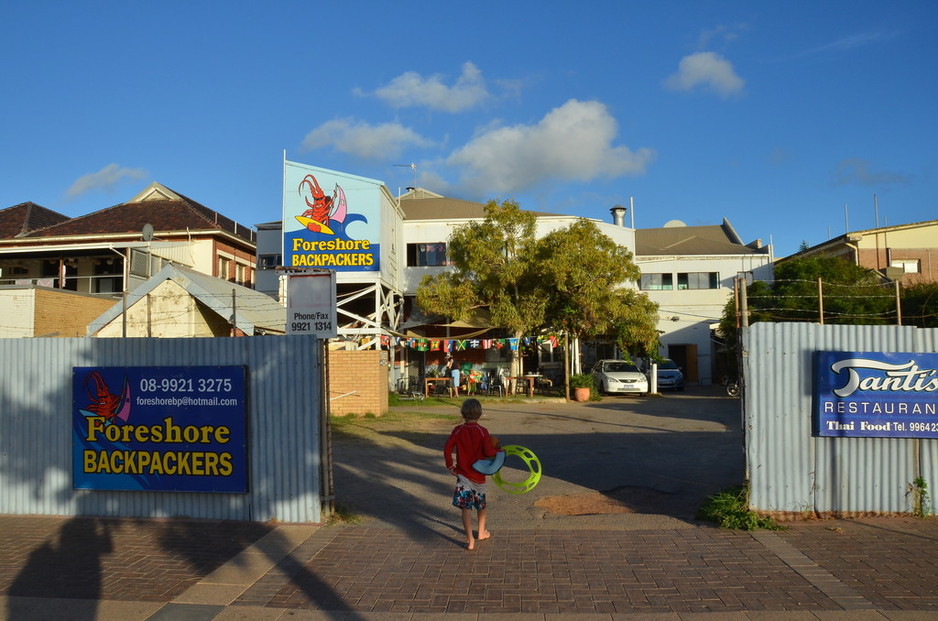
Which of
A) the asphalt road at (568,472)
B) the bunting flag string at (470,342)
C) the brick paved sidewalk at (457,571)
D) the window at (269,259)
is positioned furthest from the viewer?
the window at (269,259)

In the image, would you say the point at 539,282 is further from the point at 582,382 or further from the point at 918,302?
the point at 918,302

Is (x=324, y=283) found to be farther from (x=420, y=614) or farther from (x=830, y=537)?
(x=830, y=537)

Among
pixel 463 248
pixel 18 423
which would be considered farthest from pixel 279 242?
pixel 18 423

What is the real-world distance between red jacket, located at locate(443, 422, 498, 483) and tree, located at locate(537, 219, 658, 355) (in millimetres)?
16586

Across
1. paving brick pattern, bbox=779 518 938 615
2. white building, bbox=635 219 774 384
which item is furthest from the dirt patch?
white building, bbox=635 219 774 384

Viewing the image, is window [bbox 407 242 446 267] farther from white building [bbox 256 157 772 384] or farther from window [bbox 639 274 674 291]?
window [bbox 639 274 674 291]

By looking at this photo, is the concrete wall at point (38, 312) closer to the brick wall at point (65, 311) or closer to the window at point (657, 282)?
the brick wall at point (65, 311)

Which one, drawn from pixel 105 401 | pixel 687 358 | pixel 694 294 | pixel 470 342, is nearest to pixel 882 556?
pixel 105 401

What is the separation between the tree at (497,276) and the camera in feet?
78.8

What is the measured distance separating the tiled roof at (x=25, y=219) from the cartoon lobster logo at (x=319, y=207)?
13433 mm

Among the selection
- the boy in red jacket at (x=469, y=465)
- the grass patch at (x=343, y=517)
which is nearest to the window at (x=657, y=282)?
the grass patch at (x=343, y=517)

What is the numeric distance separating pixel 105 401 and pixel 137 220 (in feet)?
82.2

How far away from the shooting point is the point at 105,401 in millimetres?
7902

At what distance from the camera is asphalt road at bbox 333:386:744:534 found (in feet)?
26.2
